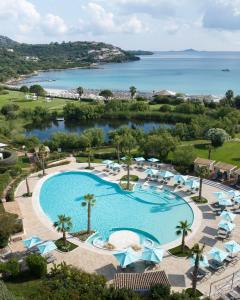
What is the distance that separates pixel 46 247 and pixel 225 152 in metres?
34.8

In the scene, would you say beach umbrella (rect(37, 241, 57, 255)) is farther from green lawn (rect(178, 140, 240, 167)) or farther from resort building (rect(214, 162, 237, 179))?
green lawn (rect(178, 140, 240, 167))

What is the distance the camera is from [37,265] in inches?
1005

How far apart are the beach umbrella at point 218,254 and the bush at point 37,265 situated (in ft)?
43.7

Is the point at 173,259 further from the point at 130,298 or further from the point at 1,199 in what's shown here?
the point at 1,199

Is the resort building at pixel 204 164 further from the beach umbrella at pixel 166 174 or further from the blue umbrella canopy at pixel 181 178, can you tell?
the beach umbrella at pixel 166 174

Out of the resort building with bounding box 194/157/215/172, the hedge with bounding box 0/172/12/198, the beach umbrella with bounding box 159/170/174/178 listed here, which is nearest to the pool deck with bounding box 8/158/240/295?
the hedge with bounding box 0/172/12/198

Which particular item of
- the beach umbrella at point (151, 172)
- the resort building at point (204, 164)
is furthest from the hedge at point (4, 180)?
the resort building at point (204, 164)

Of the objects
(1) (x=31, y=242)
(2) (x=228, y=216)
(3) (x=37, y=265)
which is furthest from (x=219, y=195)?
(3) (x=37, y=265)

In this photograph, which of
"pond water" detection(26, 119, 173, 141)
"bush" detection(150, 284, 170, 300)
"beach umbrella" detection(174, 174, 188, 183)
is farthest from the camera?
"pond water" detection(26, 119, 173, 141)

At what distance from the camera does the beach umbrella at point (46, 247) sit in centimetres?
2778

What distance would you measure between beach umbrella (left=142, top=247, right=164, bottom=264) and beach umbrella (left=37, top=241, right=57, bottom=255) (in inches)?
303

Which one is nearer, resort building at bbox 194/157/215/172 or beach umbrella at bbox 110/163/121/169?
resort building at bbox 194/157/215/172

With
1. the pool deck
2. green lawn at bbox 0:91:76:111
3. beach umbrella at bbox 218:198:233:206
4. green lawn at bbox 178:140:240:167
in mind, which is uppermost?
green lawn at bbox 0:91:76:111

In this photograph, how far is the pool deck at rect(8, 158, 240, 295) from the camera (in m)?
26.2
